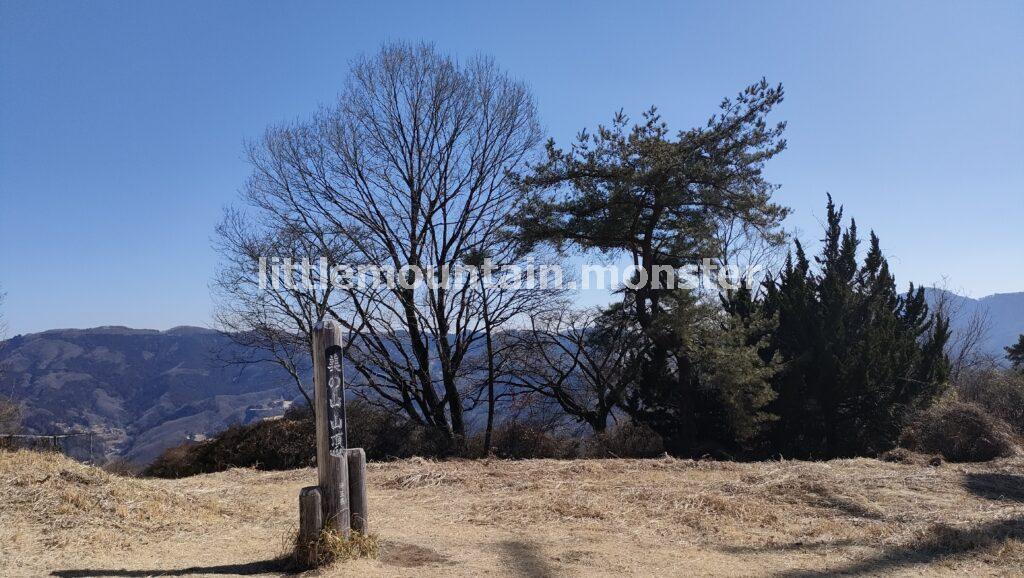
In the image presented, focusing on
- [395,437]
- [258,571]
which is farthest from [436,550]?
[395,437]

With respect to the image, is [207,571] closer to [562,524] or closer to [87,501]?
[87,501]

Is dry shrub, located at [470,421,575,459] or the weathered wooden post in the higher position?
the weathered wooden post

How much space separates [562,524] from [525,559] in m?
1.40

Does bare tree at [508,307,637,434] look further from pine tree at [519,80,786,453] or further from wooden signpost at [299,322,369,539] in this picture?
wooden signpost at [299,322,369,539]

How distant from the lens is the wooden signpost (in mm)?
4977

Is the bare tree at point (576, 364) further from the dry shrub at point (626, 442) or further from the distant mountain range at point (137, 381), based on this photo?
the distant mountain range at point (137, 381)

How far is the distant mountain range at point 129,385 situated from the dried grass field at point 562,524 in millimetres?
23559

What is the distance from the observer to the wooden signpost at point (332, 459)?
16.3ft

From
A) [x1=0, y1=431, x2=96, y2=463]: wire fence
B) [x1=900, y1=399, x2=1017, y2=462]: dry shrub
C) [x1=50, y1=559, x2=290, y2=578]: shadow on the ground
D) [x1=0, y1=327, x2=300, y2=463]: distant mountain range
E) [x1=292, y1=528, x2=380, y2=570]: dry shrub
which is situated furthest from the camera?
[x1=0, y1=327, x2=300, y2=463]: distant mountain range

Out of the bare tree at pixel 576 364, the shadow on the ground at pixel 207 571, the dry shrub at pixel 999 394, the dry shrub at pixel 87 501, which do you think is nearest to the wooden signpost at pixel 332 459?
the shadow on the ground at pixel 207 571

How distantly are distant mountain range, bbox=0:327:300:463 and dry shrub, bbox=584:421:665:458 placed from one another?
19165mm

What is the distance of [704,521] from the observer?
259 inches

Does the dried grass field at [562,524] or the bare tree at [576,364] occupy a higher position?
the bare tree at [576,364]

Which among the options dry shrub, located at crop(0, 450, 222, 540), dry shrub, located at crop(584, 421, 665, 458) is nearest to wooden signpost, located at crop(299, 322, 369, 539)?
dry shrub, located at crop(0, 450, 222, 540)
